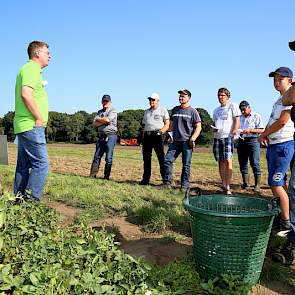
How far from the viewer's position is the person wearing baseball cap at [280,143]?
3.92 m

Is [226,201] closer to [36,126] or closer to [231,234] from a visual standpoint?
[231,234]

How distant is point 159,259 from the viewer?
3.34m

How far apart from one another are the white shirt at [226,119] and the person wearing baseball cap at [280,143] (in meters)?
2.34

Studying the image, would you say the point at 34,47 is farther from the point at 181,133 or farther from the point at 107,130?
the point at 107,130

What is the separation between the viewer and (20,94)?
452cm

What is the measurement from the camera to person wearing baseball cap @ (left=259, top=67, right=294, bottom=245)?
392 cm

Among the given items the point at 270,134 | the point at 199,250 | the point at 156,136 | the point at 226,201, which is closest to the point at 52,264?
the point at 199,250

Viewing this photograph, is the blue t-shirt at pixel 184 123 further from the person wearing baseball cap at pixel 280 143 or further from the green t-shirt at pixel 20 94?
the green t-shirt at pixel 20 94

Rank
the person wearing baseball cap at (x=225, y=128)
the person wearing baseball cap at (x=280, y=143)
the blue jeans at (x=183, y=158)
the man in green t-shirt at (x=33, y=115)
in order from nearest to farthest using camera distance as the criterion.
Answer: the person wearing baseball cap at (x=280, y=143) → the man in green t-shirt at (x=33, y=115) → the person wearing baseball cap at (x=225, y=128) → the blue jeans at (x=183, y=158)

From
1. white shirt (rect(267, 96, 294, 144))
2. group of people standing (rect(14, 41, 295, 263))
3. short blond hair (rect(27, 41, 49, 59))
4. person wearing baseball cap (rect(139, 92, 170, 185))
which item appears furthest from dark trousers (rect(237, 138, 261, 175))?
short blond hair (rect(27, 41, 49, 59))

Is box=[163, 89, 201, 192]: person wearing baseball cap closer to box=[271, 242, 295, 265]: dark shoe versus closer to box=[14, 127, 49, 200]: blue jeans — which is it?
box=[14, 127, 49, 200]: blue jeans

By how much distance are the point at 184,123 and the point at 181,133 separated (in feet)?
0.63

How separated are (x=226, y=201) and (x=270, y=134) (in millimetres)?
1147

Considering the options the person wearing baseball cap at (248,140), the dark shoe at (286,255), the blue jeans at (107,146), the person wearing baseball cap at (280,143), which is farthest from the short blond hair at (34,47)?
the person wearing baseball cap at (248,140)
